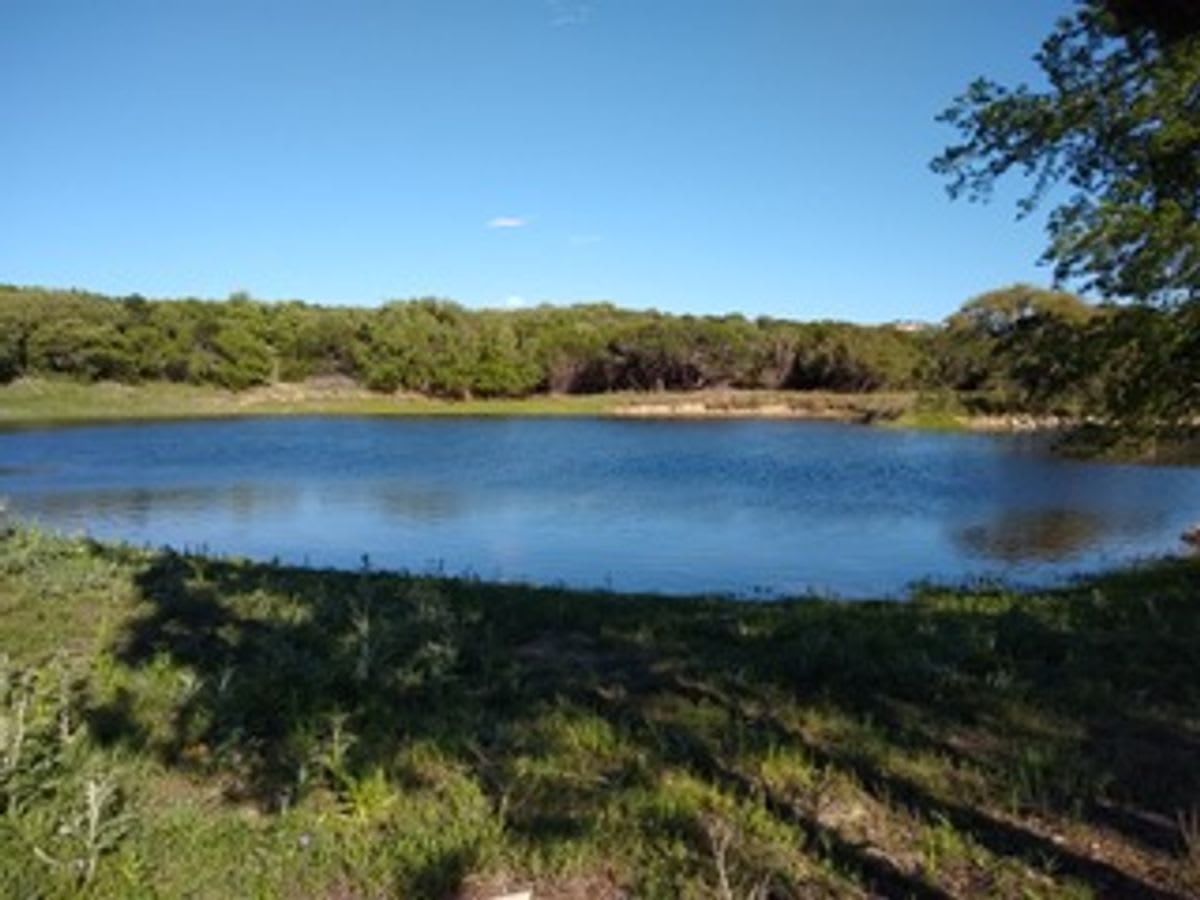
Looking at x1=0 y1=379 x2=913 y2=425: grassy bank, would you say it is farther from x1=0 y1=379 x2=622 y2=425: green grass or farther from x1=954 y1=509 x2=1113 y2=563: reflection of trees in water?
x1=954 y1=509 x2=1113 y2=563: reflection of trees in water

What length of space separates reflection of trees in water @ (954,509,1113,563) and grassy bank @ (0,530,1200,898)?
49.2 ft

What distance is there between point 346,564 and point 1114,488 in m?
28.0

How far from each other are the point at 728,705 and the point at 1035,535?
22.0m

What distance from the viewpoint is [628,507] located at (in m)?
29.6

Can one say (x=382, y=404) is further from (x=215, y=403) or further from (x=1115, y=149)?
(x=1115, y=149)

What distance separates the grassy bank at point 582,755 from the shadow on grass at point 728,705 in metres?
0.02

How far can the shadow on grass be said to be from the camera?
5.21 metres

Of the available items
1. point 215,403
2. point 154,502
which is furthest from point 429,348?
point 154,502

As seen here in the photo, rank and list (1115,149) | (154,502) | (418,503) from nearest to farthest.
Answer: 1. (1115,149)
2. (418,503)
3. (154,502)

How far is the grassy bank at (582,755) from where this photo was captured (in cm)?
465

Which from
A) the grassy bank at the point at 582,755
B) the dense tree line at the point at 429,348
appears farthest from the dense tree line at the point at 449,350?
the grassy bank at the point at 582,755

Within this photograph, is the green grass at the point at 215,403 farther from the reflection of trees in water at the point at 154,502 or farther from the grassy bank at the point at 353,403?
the reflection of trees in water at the point at 154,502

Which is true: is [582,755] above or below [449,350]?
below

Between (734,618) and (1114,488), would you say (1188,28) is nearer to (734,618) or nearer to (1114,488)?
(734,618)
